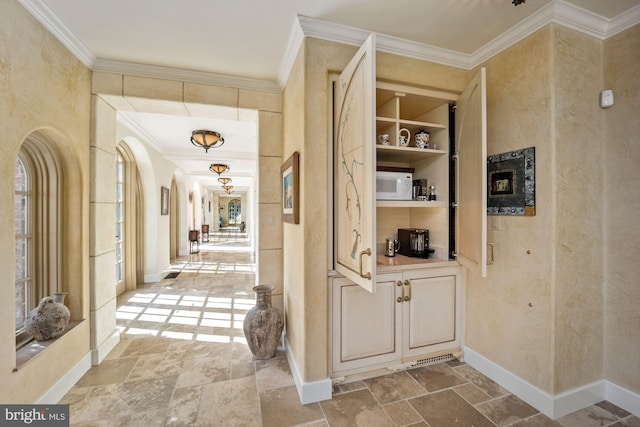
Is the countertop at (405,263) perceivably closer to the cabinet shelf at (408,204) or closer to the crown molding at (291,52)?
the cabinet shelf at (408,204)

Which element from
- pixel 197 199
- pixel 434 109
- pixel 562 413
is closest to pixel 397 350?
pixel 562 413

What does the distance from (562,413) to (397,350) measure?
1.05 meters

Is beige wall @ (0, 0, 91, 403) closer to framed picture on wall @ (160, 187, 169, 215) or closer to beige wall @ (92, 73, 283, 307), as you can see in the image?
beige wall @ (92, 73, 283, 307)

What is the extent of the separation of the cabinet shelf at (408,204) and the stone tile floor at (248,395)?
1.38 m

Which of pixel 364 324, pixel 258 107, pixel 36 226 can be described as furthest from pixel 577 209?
pixel 36 226

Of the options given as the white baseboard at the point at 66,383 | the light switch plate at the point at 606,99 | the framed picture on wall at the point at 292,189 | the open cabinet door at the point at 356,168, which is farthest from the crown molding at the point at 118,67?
the light switch plate at the point at 606,99

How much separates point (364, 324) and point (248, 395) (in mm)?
999

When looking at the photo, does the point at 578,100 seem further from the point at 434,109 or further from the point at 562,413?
the point at 562,413

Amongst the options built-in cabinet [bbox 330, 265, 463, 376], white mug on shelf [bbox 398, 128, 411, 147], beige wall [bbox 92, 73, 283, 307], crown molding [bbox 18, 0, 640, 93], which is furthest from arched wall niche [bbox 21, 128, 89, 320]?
white mug on shelf [bbox 398, 128, 411, 147]

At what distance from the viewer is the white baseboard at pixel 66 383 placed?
68.4 inches

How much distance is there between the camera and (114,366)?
7.35ft

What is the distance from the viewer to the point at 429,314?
2184 millimetres

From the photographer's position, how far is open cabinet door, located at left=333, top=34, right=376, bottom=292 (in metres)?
1.40

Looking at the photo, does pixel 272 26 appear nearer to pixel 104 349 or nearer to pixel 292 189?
pixel 292 189
